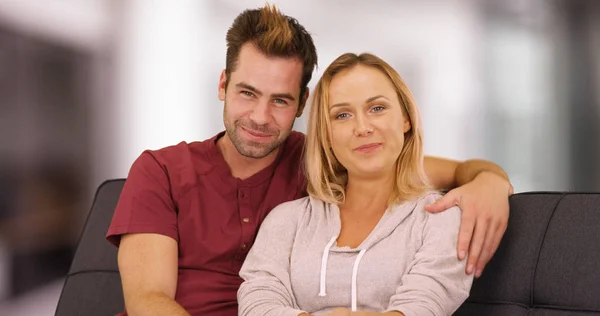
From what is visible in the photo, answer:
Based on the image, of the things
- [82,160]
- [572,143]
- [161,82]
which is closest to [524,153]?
[572,143]

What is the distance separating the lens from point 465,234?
4.87 feet

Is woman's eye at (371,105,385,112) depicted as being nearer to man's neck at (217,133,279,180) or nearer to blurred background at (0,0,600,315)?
man's neck at (217,133,279,180)

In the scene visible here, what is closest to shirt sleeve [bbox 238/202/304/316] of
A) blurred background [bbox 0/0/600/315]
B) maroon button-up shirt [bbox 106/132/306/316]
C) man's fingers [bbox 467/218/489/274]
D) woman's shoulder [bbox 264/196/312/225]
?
woman's shoulder [bbox 264/196/312/225]

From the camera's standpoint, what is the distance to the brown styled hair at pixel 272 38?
1.90 metres

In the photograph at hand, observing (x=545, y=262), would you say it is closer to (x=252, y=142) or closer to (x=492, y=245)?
(x=492, y=245)

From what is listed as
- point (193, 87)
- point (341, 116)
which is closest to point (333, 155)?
point (341, 116)

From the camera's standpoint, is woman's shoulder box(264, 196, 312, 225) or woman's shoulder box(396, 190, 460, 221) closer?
woman's shoulder box(396, 190, 460, 221)

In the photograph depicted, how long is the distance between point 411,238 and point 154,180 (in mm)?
683

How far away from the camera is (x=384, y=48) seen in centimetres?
374

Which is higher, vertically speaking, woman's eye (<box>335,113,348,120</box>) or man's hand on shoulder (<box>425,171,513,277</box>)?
woman's eye (<box>335,113,348,120</box>)

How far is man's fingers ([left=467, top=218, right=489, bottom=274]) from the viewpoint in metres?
1.49

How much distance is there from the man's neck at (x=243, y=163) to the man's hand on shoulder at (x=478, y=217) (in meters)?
0.56

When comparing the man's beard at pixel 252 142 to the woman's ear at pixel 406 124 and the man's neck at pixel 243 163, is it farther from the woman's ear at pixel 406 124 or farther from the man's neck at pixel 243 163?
the woman's ear at pixel 406 124

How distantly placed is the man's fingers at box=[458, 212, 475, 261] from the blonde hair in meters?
0.13
